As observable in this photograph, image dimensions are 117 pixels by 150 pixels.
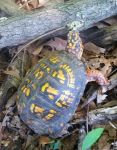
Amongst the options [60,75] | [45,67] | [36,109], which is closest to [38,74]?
[45,67]

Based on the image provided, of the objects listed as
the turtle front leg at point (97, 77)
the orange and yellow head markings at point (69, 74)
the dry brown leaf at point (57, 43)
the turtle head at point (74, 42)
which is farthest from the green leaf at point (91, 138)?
the dry brown leaf at point (57, 43)

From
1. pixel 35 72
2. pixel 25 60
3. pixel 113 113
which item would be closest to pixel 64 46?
pixel 25 60

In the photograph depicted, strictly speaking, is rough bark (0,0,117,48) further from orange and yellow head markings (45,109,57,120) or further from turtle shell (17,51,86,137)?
orange and yellow head markings (45,109,57,120)

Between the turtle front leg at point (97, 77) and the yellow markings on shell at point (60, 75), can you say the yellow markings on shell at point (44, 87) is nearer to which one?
the yellow markings on shell at point (60, 75)

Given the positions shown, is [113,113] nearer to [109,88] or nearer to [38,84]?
[109,88]

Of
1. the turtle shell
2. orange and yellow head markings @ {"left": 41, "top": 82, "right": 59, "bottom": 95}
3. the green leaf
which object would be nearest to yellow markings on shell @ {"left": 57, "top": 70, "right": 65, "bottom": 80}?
the turtle shell

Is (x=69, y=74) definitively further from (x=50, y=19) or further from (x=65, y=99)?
(x=50, y=19)
